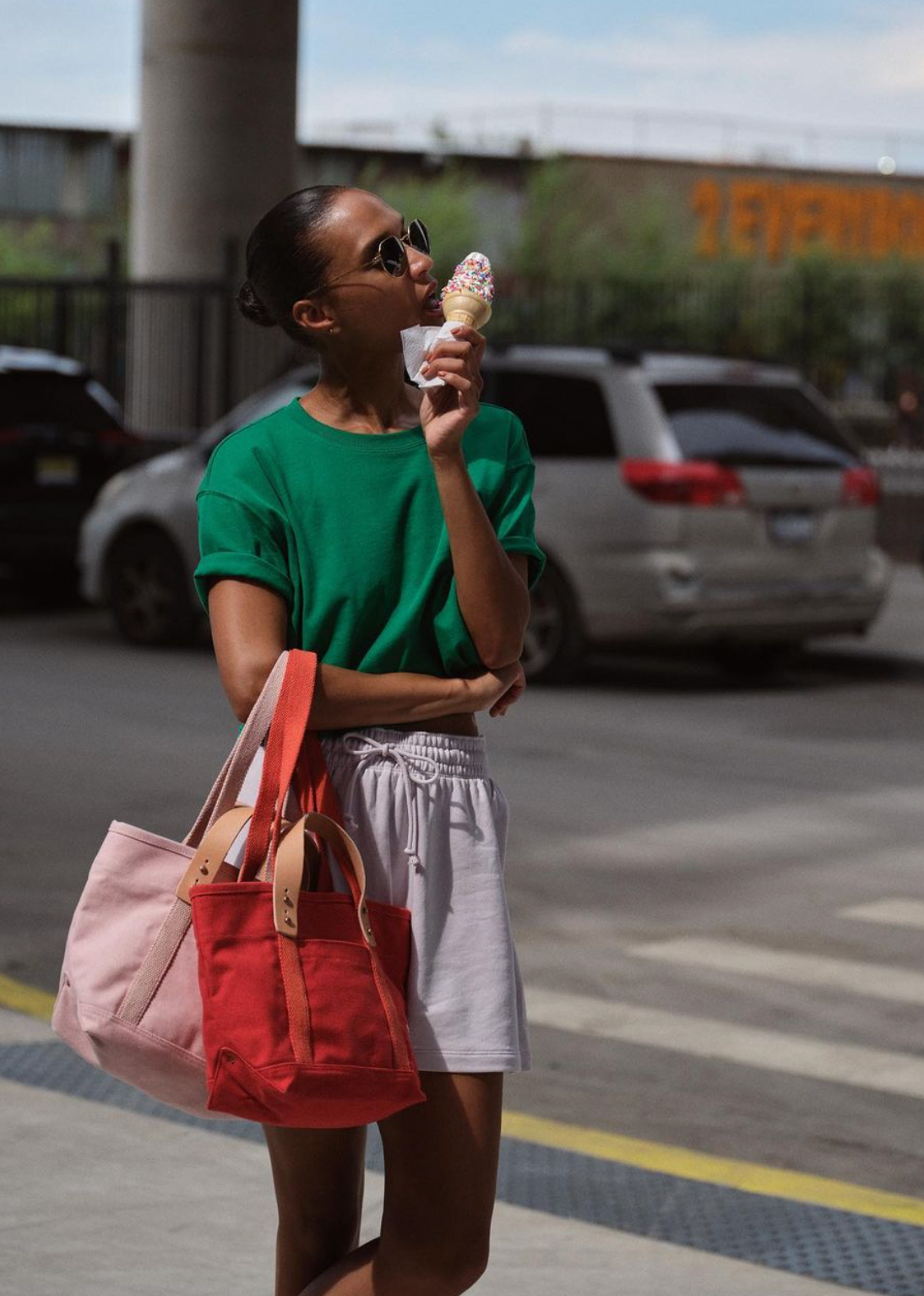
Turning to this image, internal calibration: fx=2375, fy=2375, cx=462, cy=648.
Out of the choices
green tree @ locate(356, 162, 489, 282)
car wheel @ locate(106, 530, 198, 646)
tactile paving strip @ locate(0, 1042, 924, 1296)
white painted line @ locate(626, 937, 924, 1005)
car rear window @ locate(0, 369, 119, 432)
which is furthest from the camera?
green tree @ locate(356, 162, 489, 282)

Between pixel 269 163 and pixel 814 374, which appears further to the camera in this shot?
pixel 814 374

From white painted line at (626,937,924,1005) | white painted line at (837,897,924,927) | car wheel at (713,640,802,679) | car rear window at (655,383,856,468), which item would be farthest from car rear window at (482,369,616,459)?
white painted line at (626,937,924,1005)

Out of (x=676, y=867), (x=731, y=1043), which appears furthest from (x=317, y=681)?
(x=676, y=867)

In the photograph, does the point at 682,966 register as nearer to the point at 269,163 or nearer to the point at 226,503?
the point at 226,503

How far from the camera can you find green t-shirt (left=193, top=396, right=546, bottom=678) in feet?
9.45

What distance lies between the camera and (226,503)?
2.90 meters

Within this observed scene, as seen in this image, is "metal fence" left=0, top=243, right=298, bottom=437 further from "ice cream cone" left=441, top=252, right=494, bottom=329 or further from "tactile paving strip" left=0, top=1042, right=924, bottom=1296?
"ice cream cone" left=441, top=252, right=494, bottom=329

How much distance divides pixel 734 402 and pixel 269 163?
31.2 feet

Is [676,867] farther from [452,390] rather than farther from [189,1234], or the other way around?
[452,390]

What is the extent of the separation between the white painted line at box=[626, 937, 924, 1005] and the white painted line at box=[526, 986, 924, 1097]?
0.52 meters

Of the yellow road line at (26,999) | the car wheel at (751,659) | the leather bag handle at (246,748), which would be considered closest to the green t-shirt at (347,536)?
the leather bag handle at (246,748)

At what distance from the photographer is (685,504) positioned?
12867 millimetres

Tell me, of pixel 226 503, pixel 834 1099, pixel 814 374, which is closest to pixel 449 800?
pixel 226 503

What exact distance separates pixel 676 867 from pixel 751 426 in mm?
5571
